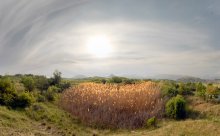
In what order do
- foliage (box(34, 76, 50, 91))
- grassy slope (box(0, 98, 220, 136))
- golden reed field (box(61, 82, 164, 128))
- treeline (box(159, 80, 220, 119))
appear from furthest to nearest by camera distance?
foliage (box(34, 76, 50, 91)) → treeline (box(159, 80, 220, 119)) → golden reed field (box(61, 82, 164, 128)) → grassy slope (box(0, 98, 220, 136))

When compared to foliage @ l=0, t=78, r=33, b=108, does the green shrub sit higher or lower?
lower

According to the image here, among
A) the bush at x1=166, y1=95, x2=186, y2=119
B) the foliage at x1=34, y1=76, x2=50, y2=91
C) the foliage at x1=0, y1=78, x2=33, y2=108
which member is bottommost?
the bush at x1=166, y1=95, x2=186, y2=119

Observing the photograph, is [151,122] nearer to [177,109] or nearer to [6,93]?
[177,109]

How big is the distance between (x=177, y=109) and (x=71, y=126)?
8303 millimetres

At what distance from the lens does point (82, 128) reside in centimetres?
2423

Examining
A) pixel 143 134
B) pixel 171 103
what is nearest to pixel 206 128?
pixel 143 134

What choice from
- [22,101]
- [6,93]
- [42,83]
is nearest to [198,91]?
[22,101]

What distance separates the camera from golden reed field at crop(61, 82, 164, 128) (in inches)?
1007

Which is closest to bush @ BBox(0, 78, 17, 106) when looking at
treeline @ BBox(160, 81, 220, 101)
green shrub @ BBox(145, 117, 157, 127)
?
green shrub @ BBox(145, 117, 157, 127)

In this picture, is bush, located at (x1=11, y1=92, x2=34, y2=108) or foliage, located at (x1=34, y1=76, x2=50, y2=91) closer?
bush, located at (x1=11, y1=92, x2=34, y2=108)

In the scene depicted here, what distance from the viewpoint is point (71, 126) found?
946 inches

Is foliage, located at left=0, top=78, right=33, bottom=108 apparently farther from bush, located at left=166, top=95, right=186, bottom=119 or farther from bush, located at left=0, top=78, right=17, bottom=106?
bush, located at left=166, top=95, right=186, bottom=119

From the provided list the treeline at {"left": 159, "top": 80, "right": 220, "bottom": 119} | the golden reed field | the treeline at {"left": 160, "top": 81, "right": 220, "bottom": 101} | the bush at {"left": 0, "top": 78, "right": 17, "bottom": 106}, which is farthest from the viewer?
the treeline at {"left": 160, "top": 81, "right": 220, "bottom": 101}

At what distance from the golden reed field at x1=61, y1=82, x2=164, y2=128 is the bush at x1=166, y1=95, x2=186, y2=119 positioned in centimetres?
86
